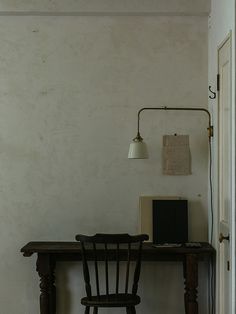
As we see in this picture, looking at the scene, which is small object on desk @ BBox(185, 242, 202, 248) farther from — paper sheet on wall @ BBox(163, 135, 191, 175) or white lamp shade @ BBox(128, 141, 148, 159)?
white lamp shade @ BBox(128, 141, 148, 159)

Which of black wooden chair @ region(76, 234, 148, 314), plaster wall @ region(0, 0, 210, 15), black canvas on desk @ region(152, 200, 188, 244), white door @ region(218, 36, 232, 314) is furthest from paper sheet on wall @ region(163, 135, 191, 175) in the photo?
plaster wall @ region(0, 0, 210, 15)

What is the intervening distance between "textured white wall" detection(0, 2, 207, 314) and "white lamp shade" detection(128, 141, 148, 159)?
215 mm

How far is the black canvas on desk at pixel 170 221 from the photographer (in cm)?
381

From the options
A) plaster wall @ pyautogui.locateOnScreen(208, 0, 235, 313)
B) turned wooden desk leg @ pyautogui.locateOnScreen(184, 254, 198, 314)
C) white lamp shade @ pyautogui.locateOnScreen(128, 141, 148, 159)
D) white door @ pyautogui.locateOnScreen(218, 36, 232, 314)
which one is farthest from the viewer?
white lamp shade @ pyautogui.locateOnScreen(128, 141, 148, 159)

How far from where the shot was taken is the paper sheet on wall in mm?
3975

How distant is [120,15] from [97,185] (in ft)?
4.47

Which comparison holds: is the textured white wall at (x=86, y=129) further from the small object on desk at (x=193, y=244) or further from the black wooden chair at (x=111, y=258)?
the black wooden chair at (x=111, y=258)

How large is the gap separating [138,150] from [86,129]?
50 cm

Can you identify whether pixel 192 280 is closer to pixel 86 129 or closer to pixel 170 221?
pixel 170 221

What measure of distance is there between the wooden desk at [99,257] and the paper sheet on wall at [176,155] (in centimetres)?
60

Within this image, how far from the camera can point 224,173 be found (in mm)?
3453

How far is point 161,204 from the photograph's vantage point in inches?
153

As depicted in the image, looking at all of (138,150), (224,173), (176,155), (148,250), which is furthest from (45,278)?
(224,173)

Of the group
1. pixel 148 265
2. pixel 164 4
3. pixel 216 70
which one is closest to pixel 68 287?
pixel 148 265
